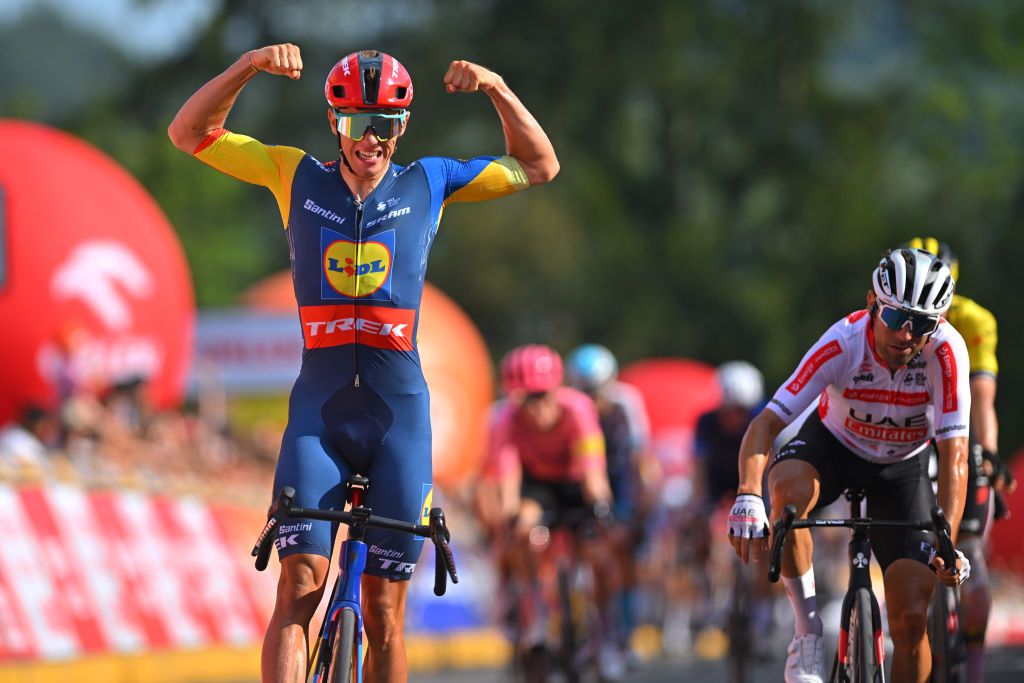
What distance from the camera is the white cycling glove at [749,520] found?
27.9 ft

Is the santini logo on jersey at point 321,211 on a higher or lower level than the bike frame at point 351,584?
higher

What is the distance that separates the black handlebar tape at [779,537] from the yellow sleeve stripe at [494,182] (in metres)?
1.72

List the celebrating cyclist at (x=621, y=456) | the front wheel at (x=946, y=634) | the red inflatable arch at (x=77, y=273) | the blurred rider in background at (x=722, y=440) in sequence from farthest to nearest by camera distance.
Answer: the red inflatable arch at (x=77, y=273) → the blurred rider in background at (x=722, y=440) → the celebrating cyclist at (x=621, y=456) → the front wheel at (x=946, y=634)

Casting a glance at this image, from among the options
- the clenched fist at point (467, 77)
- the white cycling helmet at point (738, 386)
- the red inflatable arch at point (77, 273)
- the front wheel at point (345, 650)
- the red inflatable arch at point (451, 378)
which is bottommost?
the front wheel at point (345, 650)

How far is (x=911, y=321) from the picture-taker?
8586 millimetres

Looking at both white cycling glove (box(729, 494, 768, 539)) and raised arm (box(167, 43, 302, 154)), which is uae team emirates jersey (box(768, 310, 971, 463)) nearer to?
white cycling glove (box(729, 494, 768, 539))

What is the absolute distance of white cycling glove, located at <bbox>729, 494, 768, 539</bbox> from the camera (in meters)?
8.52

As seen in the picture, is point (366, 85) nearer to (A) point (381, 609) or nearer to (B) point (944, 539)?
(A) point (381, 609)

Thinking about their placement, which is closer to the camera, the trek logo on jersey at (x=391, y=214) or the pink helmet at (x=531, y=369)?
the trek logo on jersey at (x=391, y=214)

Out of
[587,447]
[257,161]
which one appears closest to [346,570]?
[257,161]

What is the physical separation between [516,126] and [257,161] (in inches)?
42.0

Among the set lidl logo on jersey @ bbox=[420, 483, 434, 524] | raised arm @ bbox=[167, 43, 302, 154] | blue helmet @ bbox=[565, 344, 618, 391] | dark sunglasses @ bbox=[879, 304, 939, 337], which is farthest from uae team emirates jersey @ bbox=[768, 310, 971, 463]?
blue helmet @ bbox=[565, 344, 618, 391]

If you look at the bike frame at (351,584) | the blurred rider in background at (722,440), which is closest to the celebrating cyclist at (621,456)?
the blurred rider in background at (722,440)

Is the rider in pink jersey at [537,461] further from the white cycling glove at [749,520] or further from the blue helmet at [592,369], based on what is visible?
the white cycling glove at [749,520]
